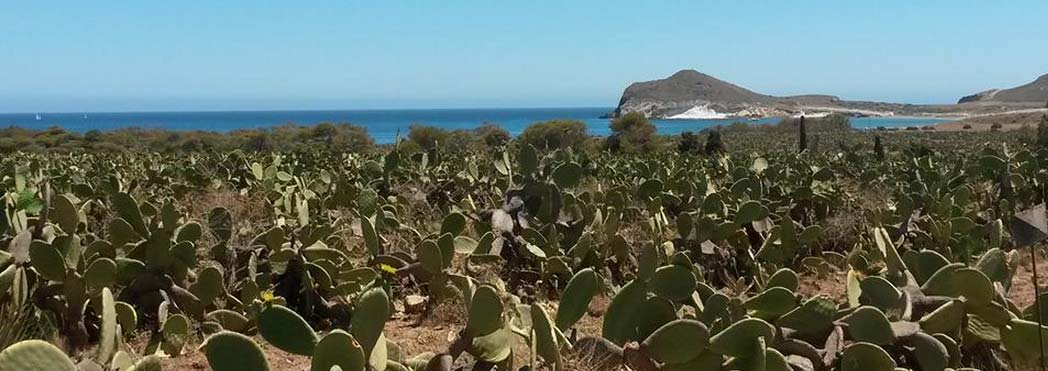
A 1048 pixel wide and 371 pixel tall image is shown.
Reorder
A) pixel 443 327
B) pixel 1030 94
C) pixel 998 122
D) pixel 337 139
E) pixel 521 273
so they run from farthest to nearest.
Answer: pixel 1030 94 < pixel 998 122 < pixel 337 139 < pixel 521 273 < pixel 443 327

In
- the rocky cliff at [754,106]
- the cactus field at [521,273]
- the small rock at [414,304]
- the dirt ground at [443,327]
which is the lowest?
the rocky cliff at [754,106]

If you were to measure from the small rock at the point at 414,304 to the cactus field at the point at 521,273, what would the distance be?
11 mm

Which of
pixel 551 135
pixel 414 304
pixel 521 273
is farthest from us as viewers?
pixel 551 135

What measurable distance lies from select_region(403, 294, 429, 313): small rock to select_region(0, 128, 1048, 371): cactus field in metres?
0.01

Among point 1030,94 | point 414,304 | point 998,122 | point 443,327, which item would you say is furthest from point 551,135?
point 1030,94

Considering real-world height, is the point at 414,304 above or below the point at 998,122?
above

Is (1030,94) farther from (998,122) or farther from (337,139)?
(337,139)

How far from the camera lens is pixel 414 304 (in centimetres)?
478

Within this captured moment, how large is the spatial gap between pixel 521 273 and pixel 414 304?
873mm

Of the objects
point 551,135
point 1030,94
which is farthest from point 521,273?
point 1030,94

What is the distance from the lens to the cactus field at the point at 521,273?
109 inches

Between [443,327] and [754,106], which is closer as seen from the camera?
[443,327]

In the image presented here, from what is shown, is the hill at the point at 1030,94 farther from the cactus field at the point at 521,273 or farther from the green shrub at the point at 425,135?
the cactus field at the point at 521,273

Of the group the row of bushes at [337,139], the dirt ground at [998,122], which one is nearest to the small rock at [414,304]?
the row of bushes at [337,139]
